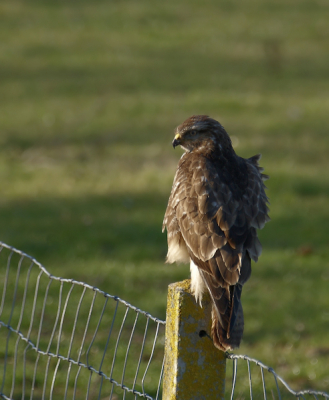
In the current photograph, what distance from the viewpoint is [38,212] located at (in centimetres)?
1088

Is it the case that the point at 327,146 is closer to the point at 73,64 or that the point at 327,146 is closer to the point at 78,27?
the point at 73,64

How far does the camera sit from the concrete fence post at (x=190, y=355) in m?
3.02

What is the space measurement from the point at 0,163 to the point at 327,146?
6.56m

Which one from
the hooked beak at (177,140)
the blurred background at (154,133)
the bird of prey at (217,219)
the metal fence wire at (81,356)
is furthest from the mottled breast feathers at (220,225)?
the blurred background at (154,133)

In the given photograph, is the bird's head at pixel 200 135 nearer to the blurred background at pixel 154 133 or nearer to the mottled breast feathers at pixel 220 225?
the mottled breast feathers at pixel 220 225

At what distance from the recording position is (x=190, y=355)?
9.94 ft

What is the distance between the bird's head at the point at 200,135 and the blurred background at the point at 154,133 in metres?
2.72

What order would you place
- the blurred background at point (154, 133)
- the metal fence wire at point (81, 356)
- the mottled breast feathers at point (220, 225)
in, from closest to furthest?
1. the mottled breast feathers at point (220, 225)
2. the metal fence wire at point (81, 356)
3. the blurred background at point (154, 133)

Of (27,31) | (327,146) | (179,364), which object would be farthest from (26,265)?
(27,31)

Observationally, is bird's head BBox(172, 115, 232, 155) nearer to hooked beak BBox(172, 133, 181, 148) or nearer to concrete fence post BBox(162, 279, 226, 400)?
hooked beak BBox(172, 133, 181, 148)

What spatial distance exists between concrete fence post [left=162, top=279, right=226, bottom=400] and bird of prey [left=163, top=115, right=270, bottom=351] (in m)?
0.08

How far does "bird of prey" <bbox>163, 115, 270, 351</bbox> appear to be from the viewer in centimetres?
339

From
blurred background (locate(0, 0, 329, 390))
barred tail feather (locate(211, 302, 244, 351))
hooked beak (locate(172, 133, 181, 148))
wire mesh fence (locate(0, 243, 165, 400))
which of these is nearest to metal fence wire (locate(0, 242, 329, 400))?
wire mesh fence (locate(0, 243, 165, 400))

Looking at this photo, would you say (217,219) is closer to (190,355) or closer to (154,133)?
(190,355)
